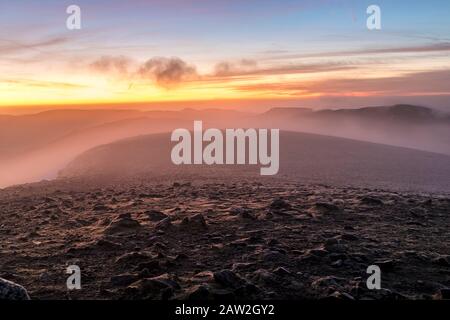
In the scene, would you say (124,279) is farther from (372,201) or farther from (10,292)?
(372,201)

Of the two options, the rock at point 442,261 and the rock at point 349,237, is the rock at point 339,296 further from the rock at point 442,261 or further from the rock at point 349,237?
the rock at point 349,237

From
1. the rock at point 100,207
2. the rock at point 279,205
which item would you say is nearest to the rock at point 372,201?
the rock at point 279,205

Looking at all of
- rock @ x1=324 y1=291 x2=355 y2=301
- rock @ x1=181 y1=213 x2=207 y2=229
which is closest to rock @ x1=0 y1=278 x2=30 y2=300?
rock @ x1=324 y1=291 x2=355 y2=301

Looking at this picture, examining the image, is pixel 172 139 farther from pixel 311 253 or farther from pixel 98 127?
pixel 98 127

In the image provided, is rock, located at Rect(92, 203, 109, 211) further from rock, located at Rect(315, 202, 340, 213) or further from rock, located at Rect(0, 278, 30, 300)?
rock, located at Rect(0, 278, 30, 300)

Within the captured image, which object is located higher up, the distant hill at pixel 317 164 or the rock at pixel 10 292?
the rock at pixel 10 292
